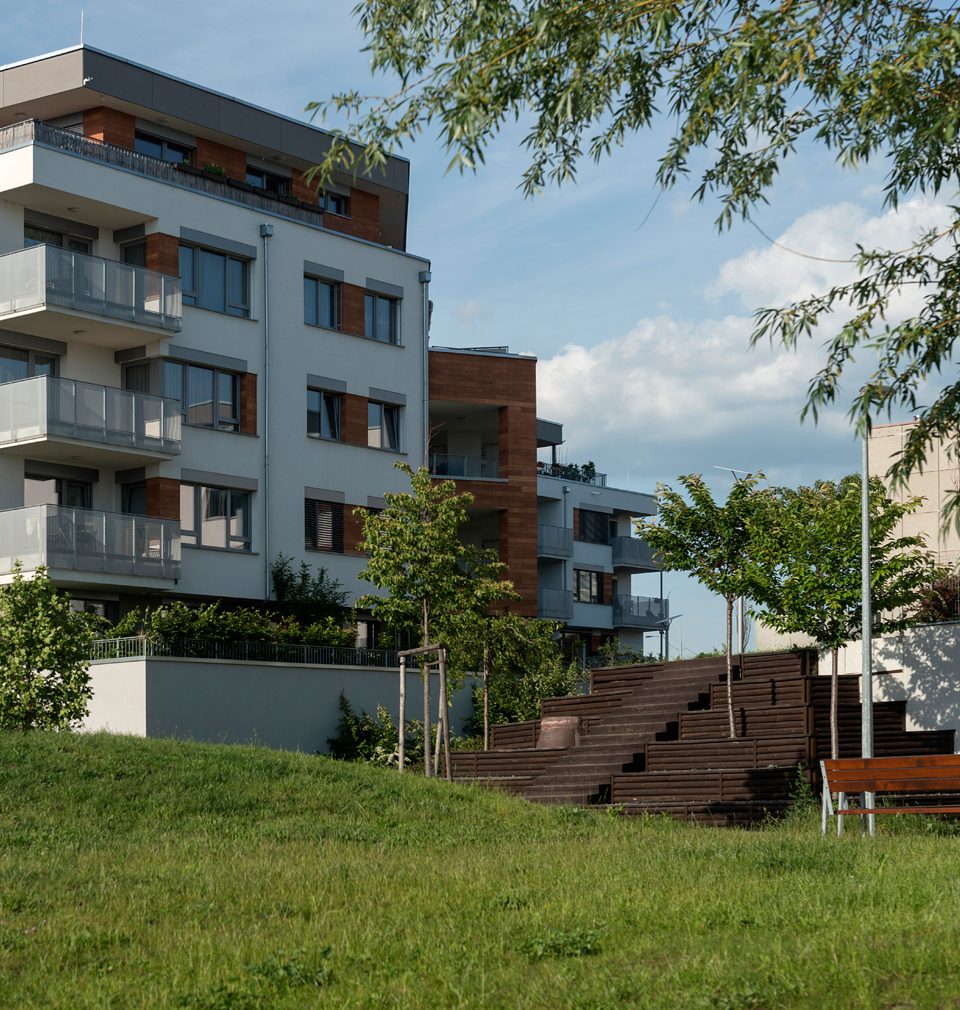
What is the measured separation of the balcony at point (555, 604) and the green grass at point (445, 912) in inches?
1240

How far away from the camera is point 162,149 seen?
37219mm

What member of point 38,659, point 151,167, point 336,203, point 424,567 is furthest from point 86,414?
point 336,203

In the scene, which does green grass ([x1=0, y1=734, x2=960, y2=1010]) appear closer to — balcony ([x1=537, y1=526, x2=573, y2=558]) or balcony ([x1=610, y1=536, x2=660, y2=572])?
balcony ([x1=537, y1=526, x2=573, y2=558])

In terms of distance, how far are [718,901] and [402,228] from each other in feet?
121

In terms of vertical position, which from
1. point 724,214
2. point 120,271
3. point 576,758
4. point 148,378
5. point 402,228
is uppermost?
point 402,228

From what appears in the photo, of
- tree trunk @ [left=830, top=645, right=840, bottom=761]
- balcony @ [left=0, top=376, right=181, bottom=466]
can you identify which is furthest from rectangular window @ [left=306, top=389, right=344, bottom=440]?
tree trunk @ [left=830, top=645, right=840, bottom=761]

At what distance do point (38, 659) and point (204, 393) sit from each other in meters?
11.5

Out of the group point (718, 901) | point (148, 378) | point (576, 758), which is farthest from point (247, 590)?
point (718, 901)

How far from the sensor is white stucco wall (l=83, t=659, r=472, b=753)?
95.8ft

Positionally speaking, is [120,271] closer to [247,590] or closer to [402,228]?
[247,590]

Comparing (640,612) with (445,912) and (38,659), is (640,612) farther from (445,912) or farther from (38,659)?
(445,912)

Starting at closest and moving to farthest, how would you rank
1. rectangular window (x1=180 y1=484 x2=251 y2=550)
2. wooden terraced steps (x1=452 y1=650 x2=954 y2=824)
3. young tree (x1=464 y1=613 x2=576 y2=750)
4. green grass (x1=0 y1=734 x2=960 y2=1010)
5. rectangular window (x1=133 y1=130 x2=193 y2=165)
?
1. green grass (x1=0 y1=734 x2=960 y2=1010)
2. wooden terraced steps (x1=452 y1=650 x2=954 y2=824)
3. young tree (x1=464 y1=613 x2=576 y2=750)
4. rectangular window (x1=180 y1=484 x2=251 y2=550)
5. rectangular window (x1=133 y1=130 x2=193 y2=165)

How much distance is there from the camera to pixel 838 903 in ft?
35.6

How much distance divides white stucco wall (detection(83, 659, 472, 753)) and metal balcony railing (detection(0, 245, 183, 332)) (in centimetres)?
814
